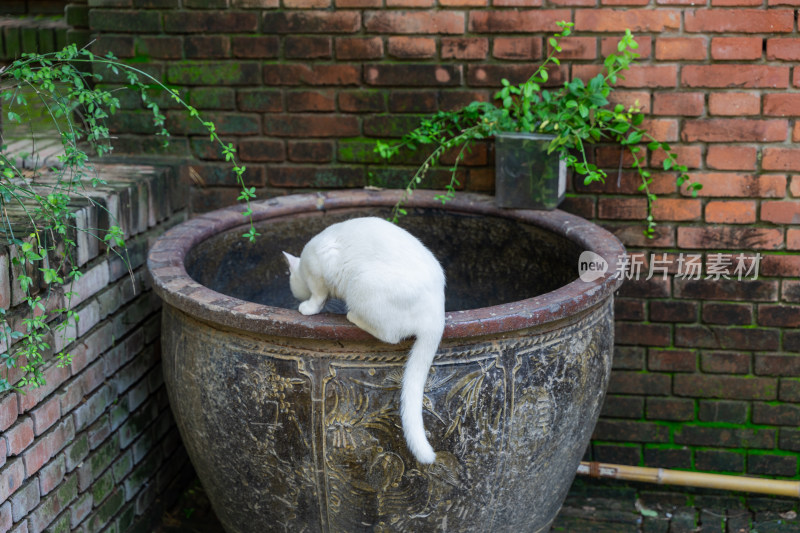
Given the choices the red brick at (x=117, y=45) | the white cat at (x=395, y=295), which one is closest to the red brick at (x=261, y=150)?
the red brick at (x=117, y=45)

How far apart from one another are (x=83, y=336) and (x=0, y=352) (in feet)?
1.32

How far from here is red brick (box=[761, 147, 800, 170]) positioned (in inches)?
104

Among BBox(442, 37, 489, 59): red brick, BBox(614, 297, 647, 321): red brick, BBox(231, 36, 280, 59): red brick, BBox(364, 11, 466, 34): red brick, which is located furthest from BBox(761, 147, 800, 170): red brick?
BBox(231, 36, 280, 59): red brick

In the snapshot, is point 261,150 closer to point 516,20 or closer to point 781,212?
point 516,20

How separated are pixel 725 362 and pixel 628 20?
122 cm

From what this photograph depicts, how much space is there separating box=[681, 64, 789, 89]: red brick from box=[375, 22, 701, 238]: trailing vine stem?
7.7 inches

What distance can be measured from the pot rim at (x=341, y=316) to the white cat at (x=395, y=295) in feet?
0.19

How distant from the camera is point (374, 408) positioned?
1.93 metres

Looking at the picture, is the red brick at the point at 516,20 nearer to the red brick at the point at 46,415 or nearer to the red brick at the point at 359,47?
the red brick at the point at 359,47

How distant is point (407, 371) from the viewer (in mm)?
1858

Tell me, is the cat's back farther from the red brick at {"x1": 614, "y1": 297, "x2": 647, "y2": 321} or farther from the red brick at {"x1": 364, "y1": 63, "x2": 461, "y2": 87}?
the red brick at {"x1": 614, "y1": 297, "x2": 647, "y2": 321}

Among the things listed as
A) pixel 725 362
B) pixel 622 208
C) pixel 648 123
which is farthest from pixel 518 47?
pixel 725 362

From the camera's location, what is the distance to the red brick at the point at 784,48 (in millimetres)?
2561

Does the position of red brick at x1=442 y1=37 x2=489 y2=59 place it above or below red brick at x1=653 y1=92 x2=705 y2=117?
above
